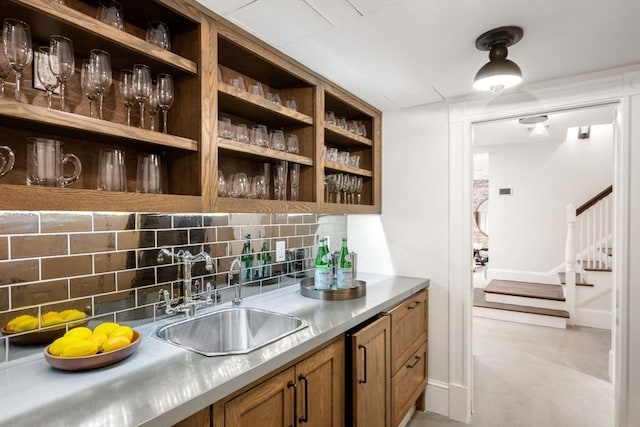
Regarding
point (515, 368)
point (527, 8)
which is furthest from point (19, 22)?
point (515, 368)

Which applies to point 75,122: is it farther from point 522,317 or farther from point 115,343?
point 522,317

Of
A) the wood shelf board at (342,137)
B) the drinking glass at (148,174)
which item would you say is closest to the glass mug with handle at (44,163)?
the drinking glass at (148,174)

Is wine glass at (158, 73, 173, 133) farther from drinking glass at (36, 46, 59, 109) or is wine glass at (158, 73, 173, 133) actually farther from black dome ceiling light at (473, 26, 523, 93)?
black dome ceiling light at (473, 26, 523, 93)

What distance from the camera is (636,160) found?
1.96m

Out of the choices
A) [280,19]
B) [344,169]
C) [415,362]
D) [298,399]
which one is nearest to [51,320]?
[298,399]

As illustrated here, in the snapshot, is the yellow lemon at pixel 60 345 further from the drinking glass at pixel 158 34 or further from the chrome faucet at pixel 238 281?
the drinking glass at pixel 158 34

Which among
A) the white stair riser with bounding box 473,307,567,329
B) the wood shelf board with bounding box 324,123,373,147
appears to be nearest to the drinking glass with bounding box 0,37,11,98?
the wood shelf board with bounding box 324,123,373,147

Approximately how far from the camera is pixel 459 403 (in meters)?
2.43

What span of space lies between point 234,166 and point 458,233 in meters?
1.60

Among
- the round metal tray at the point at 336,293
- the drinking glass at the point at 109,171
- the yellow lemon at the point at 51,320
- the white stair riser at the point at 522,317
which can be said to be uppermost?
the drinking glass at the point at 109,171

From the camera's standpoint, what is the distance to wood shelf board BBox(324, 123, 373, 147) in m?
2.24

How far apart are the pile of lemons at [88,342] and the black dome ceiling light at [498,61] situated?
1.90 m

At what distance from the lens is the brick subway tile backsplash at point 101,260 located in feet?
3.91

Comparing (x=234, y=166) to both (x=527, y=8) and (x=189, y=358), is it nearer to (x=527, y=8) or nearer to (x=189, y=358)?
(x=189, y=358)
